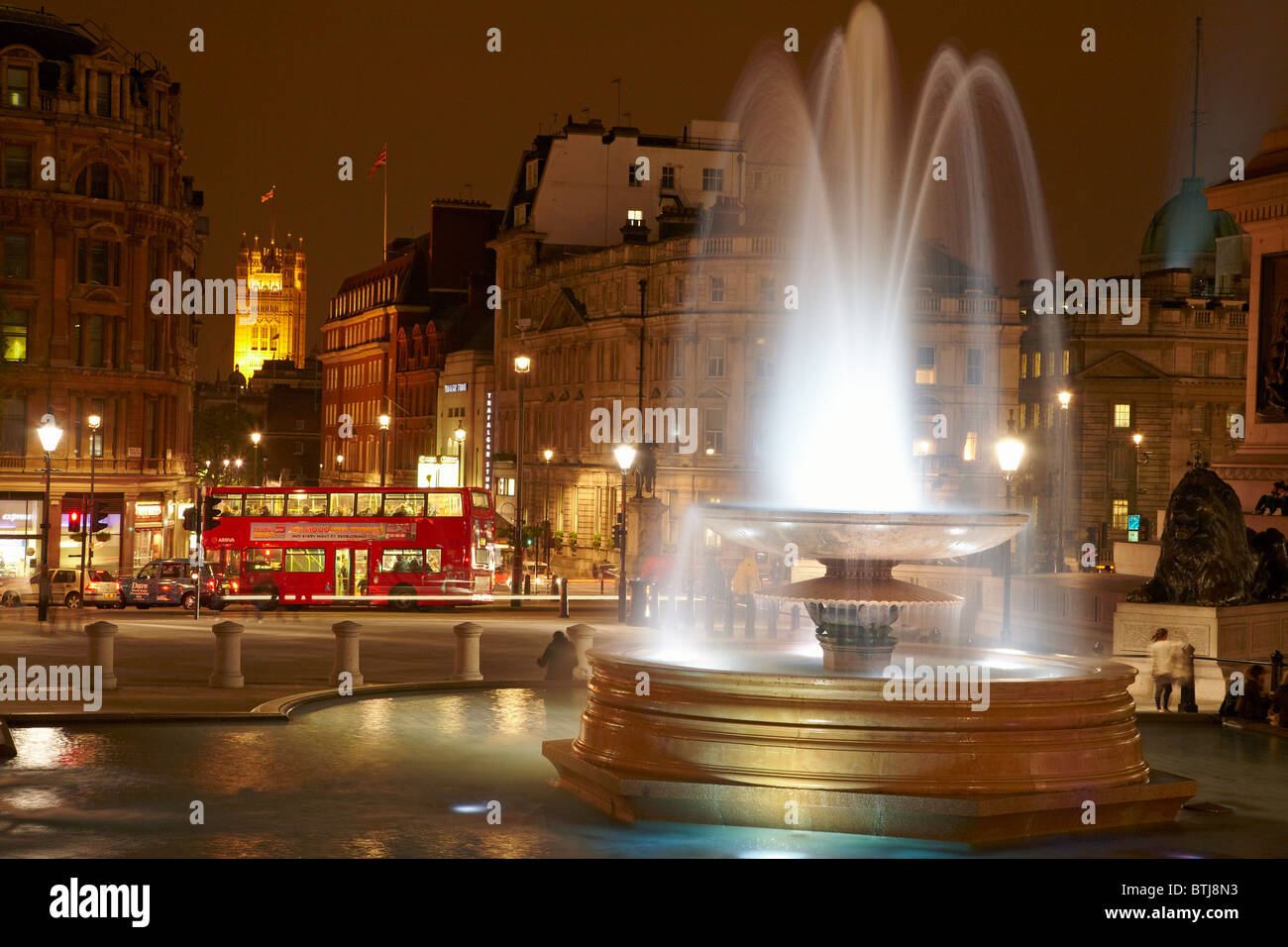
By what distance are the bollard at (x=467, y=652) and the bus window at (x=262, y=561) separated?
21.8m

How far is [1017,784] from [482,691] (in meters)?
10.2

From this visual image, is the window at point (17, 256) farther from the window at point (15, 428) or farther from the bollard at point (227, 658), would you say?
the bollard at point (227, 658)

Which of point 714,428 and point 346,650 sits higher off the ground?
point 714,428

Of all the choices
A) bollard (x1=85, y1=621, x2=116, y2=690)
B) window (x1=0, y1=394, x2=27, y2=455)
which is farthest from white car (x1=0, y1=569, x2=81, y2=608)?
bollard (x1=85, y1=621, x2=116, y2=690)

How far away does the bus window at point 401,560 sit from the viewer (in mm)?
44750

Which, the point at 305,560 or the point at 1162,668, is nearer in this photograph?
the point at 1162,668

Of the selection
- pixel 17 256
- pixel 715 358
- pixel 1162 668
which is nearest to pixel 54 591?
pixel 17 256

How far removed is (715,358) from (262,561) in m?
31.9

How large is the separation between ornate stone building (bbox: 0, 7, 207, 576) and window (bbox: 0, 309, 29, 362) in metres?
0.05

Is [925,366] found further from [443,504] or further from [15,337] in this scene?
[15,337]

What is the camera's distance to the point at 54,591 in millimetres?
48906

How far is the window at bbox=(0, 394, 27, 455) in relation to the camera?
62.6m

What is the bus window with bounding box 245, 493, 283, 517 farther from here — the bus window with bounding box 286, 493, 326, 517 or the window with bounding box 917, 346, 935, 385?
the window with bounding box 917, 346, 935, 385
